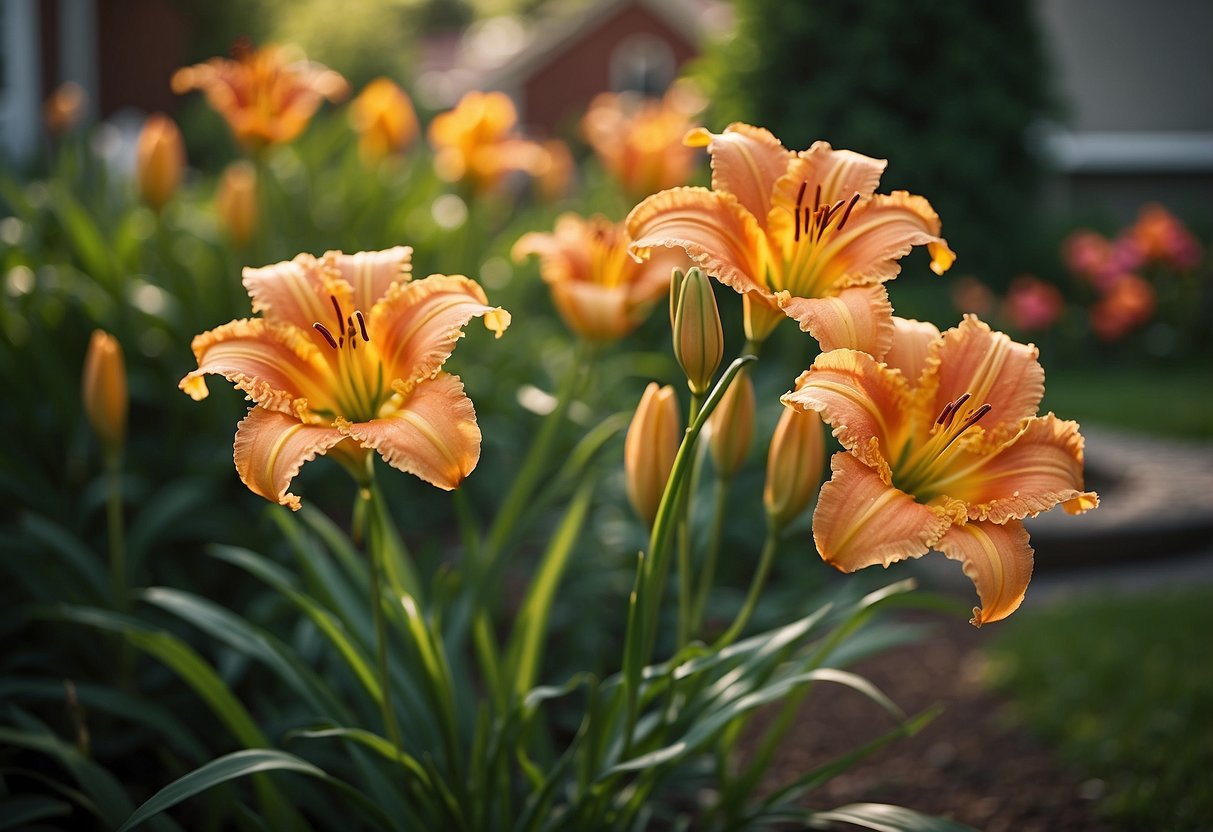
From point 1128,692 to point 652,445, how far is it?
1.68 meters

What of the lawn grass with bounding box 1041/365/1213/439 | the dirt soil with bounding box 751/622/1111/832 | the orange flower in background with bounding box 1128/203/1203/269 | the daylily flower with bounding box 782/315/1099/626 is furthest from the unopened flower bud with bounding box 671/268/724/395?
the orange flower in background with bounding box 1128/203/1203/269

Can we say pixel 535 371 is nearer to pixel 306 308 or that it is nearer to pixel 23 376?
pixel 23 376

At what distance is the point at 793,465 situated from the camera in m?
1.49

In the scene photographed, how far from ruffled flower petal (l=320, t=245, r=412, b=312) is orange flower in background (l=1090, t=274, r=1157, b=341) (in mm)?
6500

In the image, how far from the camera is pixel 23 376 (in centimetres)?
260

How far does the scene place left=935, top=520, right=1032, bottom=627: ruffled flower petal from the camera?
A: 44.9 inches

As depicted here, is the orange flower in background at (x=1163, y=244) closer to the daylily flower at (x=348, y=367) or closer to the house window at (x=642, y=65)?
the daylily flower at (x=348, y=367)

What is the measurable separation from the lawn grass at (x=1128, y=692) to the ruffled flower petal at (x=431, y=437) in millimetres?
1534

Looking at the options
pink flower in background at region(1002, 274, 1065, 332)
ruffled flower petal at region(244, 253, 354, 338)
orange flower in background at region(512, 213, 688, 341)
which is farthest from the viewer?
pink flower in background at region(1002, 274, 1065, 332)

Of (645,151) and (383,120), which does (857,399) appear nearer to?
(645,151)

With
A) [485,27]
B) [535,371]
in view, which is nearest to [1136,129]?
[535,371]

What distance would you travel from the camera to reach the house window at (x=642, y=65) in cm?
2114

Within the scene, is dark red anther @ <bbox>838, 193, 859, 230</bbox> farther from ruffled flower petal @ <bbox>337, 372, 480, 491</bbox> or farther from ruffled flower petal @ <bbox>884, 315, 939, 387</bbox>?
ruffled flower petal @ <bbox>337, 372, 480, 491</bbox>

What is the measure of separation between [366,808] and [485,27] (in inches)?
1790
